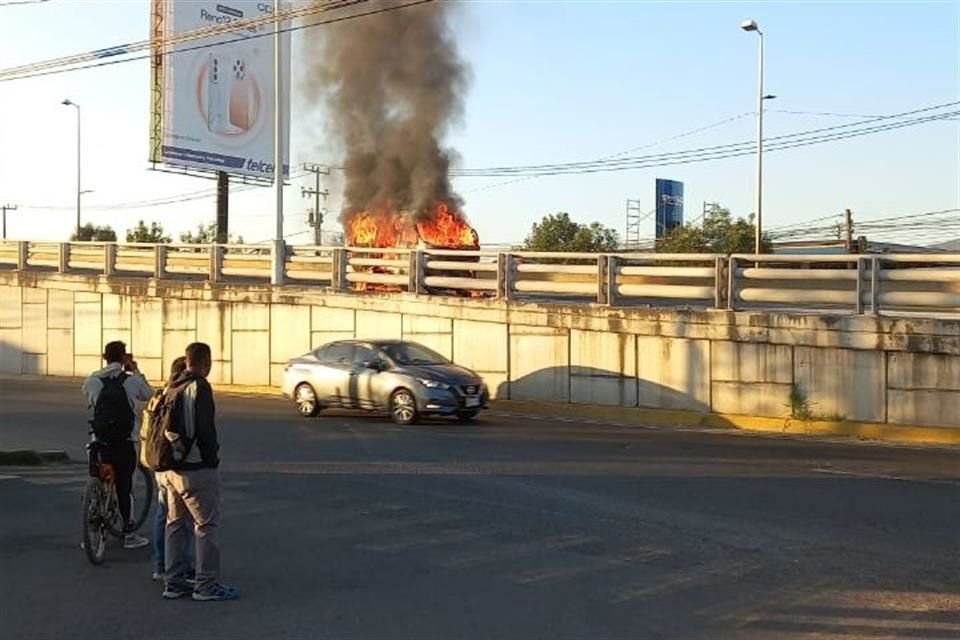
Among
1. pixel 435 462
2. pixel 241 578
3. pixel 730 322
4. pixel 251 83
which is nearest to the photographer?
pixel 241 578

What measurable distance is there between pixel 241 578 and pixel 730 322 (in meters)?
11.7

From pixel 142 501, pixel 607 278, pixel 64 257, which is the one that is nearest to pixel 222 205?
pixel 64 257

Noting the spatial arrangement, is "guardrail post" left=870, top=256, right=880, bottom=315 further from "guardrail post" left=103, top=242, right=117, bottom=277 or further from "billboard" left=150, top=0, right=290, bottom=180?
"billboard" left=150, top=0, right=290, bottom=180

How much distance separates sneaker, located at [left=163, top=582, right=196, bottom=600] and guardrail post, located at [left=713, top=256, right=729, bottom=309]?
1268 cm

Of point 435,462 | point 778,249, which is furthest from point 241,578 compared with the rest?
point 778,249

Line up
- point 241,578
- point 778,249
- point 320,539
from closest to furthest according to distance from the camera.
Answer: point 241,578
point 320,539
point 778,249

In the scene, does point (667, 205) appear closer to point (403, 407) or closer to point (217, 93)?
point (217, 93)

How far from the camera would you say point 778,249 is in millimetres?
65000

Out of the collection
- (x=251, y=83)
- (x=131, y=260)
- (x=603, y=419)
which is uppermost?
(x=251, y=83)

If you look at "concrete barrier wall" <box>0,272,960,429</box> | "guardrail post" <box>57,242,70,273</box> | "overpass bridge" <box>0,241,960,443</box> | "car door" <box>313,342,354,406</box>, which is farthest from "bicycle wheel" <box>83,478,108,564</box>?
"guardrail post" <box>57,242,70,273</box>

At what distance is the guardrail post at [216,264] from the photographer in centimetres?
2545

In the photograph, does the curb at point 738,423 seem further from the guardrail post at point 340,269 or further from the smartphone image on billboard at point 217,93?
the smartphone image on billboard at point 217,93

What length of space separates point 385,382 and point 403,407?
0.56 metres

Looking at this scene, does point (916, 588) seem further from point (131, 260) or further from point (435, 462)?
point (131, 260)
